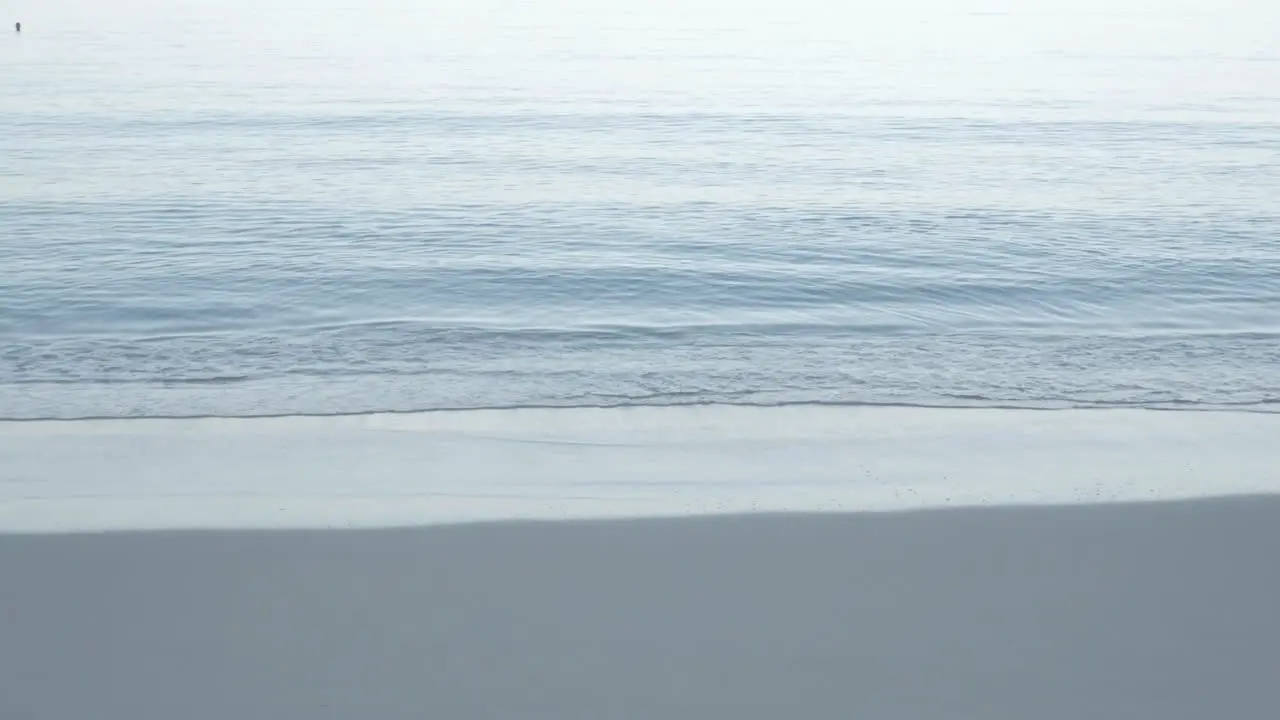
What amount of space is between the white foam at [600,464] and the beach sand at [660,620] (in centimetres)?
43

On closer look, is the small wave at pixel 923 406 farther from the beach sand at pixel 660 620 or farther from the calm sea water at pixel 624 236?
the beach sand at pixel 660 620

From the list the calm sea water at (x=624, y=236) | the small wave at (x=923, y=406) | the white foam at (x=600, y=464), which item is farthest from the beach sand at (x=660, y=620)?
the calm sea water at (x=624, y=236)

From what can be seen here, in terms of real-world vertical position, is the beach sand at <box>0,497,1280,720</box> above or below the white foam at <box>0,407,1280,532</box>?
above

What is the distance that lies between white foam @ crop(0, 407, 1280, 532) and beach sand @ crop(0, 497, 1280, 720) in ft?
1.42

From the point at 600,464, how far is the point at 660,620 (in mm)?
2725

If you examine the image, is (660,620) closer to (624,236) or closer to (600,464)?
(600,464)

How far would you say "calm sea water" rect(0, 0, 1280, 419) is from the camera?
39.7ft

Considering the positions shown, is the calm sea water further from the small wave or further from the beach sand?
the beach sand

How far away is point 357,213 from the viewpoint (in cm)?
1961

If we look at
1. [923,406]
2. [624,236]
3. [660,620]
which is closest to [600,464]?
[660,620]

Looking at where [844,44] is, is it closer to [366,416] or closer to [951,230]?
[951,230]

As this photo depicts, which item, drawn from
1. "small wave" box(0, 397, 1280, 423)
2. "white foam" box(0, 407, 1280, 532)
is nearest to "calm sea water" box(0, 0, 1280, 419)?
"small wave" box(0, 397, 1280, 423)

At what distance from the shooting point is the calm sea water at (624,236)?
39.7 feet

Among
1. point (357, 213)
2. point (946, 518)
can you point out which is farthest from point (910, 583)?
point (357, 213)
